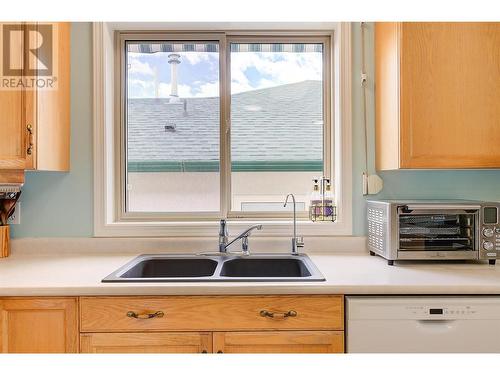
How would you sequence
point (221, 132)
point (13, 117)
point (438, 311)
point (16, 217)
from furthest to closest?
point (221, 132) → point (16, 217) → point (13, 117) → point (438, 311)

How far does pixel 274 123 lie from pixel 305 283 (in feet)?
3.56

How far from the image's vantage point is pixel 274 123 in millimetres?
2158

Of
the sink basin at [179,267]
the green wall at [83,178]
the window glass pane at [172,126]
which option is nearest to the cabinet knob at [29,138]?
the green wall at [83,178]

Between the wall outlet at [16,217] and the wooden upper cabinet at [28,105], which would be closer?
the wooden upper cabinet at [28,105]

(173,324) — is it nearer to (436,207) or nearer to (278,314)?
(278,314)

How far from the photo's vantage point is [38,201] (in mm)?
1949

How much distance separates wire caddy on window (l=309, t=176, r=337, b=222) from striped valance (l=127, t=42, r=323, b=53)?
820mm

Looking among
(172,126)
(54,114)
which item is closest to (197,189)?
(172,126)

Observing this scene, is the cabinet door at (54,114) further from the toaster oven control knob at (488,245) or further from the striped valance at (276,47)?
the toaster oven control knob at (488,245)

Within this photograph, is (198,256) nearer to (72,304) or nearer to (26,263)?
(72,304)

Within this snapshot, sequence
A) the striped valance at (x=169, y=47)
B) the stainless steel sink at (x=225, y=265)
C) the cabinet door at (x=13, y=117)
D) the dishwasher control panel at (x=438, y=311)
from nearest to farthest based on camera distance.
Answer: the dishwasher control panel at (x=438, y=311) < the cabinet door at (x=13, y=117) < the stainless steel sink at (x=225, y=265) < the striped valance at (x=169, y=47)

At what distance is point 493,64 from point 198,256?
166 centimetres

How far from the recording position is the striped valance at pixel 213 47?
215 centimetres

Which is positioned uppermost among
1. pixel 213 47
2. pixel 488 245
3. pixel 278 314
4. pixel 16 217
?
pixel 213 47
